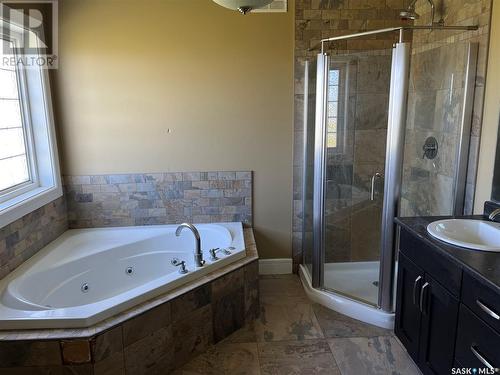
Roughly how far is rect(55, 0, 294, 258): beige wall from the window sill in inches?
11.0

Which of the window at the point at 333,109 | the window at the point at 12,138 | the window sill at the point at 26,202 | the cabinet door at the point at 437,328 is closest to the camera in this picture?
the cabinet door at the point at 437,328

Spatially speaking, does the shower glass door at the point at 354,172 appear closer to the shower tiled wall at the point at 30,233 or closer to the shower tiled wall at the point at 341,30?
the shower tiled wall at the point at 341,30

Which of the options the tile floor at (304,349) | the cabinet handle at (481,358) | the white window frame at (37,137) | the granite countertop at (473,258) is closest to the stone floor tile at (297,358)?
the tile floor at (304,349)

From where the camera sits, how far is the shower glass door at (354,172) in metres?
2.78

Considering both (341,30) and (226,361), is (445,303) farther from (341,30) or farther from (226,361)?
(341,30)

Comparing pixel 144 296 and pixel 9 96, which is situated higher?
pixel 9 96

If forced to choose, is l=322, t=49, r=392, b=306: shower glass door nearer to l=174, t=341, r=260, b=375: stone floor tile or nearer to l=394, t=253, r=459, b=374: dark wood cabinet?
l=394, t=253, r=459, b=374: dark wood cabinet

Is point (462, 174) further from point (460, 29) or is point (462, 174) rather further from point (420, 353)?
point (420, 353)

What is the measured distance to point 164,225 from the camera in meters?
3.28

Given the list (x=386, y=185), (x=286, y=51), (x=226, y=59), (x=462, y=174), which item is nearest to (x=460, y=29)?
(x=462, y=174)

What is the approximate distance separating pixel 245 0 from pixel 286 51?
133cm

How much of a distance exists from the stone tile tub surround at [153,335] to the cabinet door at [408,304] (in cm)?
96

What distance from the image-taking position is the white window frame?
8.79 feet

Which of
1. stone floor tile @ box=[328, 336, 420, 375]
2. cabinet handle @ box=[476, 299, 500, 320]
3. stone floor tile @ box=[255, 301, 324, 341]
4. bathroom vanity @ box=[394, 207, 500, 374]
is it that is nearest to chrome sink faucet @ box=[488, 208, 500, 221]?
bathroom vanity @ box=[394, 207, 500, 374]
